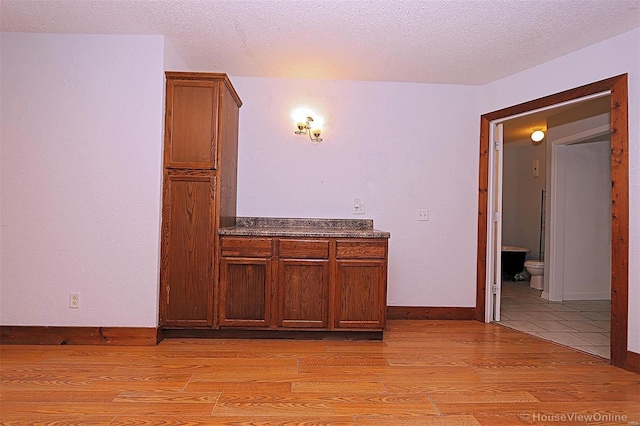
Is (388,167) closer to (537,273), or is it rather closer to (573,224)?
(573,224)

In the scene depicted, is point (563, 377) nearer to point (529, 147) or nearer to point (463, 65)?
point (463, 65)

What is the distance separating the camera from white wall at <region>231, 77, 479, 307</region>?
13.2 feet

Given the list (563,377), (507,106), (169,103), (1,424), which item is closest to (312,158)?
(169,103)

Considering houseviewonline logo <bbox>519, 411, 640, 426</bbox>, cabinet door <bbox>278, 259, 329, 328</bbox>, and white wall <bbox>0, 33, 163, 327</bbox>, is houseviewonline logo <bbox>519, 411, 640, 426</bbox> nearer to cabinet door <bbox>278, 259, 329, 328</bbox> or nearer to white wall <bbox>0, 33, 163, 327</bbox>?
cabinet door <bbox>278, 259, 329, 328</bbox>

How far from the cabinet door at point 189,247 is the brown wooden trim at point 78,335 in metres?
0.19

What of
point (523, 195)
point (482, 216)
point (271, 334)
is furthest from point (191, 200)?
point (523, 195)

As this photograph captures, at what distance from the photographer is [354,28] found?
2.92m

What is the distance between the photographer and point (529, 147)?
7207mm

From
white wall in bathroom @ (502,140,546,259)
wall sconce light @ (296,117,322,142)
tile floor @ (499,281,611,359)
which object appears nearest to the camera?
tile floor @ (499,281,611,359)

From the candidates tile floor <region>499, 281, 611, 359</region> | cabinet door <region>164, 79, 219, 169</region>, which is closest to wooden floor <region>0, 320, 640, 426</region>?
tile floor <region>499, 281, 611, 359</region>

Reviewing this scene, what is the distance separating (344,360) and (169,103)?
237 centimetres

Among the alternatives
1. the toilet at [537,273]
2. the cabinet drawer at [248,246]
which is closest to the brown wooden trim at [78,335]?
the cabinet drawer at [248,246]

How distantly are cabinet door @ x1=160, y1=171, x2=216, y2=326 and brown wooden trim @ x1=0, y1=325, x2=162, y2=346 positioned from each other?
189mm

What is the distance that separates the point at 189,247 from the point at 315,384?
148cm
